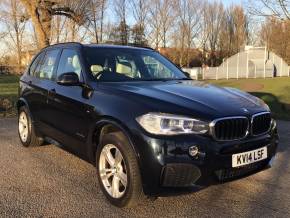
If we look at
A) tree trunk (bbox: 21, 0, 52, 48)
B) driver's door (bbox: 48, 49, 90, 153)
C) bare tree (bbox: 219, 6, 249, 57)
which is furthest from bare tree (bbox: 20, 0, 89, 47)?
bare tree (bbox: 219, 6, 249, 57)

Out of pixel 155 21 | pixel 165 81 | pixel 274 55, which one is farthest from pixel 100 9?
pixel 274 55

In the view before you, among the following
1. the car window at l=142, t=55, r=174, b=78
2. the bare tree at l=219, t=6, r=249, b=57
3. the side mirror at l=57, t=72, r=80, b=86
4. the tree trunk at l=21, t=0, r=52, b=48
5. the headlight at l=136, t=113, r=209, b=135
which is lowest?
the headlight at l=136, t=113, r=209, b=135

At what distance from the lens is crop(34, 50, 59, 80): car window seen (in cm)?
643

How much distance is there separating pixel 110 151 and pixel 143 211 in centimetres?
70

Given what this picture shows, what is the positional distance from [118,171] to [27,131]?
310cm

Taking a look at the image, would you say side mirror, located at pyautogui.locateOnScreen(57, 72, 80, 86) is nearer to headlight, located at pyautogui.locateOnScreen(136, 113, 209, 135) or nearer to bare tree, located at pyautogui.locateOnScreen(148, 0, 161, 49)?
headlight, located at pyautogui.locateOnScreen(136, 113, 209, 135)

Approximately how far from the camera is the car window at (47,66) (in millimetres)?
6427

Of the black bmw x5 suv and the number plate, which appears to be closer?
the black bmw x5 suv

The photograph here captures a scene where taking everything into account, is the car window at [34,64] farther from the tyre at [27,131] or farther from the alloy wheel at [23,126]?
the alloy wheel at [23,126]

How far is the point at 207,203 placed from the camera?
4766 millimetres

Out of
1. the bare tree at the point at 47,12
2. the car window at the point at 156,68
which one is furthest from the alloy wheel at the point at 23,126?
the bare tree at the point at 47,12

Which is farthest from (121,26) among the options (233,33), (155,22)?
(233,33)

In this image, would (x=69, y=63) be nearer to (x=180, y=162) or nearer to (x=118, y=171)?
(x=118, y=171)

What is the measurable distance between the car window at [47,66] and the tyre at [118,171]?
1968mm
